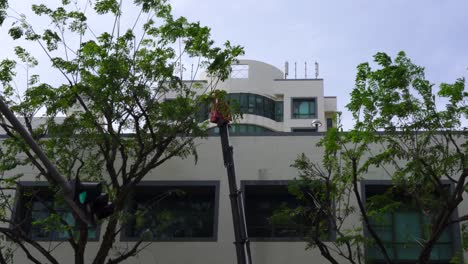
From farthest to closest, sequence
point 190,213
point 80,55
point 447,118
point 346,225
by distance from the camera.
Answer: point 190,213, point 346,225, point 80,55, point 447,118

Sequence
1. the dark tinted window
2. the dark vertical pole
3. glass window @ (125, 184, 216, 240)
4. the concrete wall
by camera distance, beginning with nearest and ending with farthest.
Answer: the dark vertical pole < the concrete wall < glass window @ (125, 184, 216, 240) < the dark tinted window

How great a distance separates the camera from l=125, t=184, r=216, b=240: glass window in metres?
22.2

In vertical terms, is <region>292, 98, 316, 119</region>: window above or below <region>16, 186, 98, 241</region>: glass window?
above

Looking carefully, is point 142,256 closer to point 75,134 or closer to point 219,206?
point 219,206

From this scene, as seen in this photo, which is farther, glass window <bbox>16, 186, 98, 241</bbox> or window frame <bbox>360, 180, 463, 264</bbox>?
glass window <bbox>16, 186, 98, 241</bbox>

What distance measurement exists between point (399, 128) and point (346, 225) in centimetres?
610

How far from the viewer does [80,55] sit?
17359 mm

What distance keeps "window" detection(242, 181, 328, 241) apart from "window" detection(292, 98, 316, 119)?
28541mm

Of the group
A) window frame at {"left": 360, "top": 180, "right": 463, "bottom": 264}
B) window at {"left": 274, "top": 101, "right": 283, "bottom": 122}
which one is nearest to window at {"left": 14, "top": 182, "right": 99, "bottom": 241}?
window frame at {"left": 360, "top": 180, "right": 463, "bottom": 264}

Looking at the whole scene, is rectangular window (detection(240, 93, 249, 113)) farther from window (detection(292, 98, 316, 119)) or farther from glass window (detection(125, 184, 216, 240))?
glass window (detection(125, 184, 216, 240))

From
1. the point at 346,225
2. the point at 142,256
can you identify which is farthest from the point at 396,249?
the point at 142,256

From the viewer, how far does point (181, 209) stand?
23562mm

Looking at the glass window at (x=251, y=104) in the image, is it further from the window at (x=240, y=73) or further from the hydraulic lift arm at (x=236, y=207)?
the hydraulic lift arm at (x=236, y=207)

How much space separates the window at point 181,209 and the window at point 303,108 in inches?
1160
